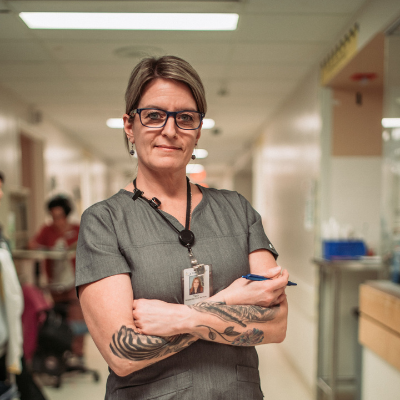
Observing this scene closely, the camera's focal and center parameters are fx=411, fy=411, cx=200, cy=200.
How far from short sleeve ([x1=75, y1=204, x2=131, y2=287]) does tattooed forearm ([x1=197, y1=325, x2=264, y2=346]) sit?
27cm

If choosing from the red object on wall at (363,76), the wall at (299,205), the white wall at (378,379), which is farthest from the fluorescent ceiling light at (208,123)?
the white wall at (378,379)

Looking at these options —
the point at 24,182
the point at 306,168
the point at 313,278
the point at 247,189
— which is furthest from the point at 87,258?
the point at 247,189

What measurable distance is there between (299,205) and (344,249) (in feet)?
4.18

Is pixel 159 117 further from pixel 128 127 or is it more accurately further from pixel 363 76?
pixel 363 76

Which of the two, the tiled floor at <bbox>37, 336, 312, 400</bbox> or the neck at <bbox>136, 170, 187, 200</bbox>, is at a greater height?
the neck at <bbox>136, 170, 187, 200</bbox>

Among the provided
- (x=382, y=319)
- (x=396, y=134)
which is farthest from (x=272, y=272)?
(x=396, y=134)

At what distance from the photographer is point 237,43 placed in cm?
316

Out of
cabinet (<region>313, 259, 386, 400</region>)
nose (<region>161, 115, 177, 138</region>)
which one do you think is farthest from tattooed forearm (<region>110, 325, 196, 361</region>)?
cabinet (<region>313, 259, 386, 400</region>)

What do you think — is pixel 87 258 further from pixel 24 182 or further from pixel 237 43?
pixel 24 182

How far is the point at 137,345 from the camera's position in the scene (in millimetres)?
1000

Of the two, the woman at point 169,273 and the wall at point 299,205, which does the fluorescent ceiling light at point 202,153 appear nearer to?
the wall at point 299,205

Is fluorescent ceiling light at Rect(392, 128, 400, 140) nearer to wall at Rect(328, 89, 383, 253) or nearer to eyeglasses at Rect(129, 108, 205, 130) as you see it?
wall at Rect(328, 89, 383, 253)

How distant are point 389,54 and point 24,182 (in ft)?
16.0

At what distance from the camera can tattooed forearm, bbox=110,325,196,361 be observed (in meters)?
1.00
